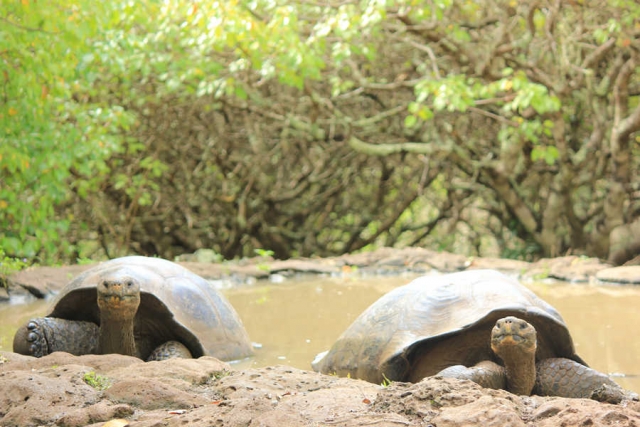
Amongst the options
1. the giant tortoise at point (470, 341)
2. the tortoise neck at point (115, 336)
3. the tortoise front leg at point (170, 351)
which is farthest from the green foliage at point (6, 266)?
the giant tortoise at point (470, 341)

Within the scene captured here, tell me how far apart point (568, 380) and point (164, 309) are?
190 cm

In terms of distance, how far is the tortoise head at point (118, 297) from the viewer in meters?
3.44

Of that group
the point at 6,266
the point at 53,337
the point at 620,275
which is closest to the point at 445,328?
the point at 53,337

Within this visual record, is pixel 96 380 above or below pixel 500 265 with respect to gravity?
above

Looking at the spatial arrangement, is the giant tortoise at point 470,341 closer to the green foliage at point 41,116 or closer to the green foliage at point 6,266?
the green foliage at point 41,116

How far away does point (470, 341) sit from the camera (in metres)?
3.13

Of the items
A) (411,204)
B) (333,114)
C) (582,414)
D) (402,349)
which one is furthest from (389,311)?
(411,204)

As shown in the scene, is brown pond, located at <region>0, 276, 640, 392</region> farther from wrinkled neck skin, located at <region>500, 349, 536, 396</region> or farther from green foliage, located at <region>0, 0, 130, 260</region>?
green foliage, located at <region>0, 0, 130, 260</region>

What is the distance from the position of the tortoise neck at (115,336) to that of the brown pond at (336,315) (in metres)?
0.66

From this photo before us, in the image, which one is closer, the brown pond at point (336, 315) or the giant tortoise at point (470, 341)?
the giant tortoise at point (470, 341)

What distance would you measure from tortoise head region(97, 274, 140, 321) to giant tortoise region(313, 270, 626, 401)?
935 mm

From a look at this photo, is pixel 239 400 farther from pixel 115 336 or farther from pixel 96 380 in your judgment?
pixel 115 336

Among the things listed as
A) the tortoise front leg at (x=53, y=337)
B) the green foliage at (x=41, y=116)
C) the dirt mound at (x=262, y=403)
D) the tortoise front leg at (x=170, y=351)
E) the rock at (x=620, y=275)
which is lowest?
the rock at (x=620, y=275)

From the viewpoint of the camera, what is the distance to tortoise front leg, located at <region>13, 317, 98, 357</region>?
3.68 meters
